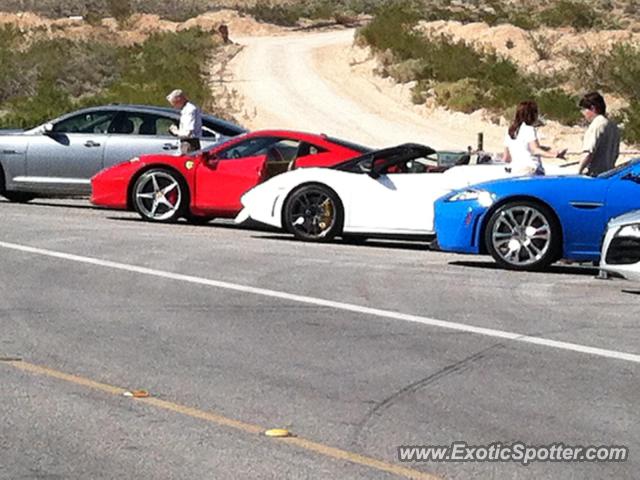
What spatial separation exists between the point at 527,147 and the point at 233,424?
934cm

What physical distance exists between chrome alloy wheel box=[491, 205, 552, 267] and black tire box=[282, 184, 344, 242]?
9.54 ft

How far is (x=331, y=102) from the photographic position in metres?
45.8

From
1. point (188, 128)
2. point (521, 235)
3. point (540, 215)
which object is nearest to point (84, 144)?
point (188, 128)

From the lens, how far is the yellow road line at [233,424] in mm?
7950

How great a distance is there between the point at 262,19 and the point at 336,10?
9388 millimetres

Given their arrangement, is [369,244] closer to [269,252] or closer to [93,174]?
[269,252]

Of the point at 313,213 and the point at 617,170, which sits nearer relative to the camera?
the point at 617,170

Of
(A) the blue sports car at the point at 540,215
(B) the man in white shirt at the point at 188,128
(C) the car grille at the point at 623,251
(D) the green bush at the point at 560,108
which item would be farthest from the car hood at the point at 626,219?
(D) the green bush at the point at 560,108

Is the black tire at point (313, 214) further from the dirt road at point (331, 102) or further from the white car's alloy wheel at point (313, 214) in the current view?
the dirt road at point (331, 102)

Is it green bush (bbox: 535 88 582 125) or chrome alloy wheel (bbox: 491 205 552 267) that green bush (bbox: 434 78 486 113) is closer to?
green bush (bbox: 535 88 582 125)

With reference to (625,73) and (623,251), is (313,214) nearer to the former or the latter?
(623,251)

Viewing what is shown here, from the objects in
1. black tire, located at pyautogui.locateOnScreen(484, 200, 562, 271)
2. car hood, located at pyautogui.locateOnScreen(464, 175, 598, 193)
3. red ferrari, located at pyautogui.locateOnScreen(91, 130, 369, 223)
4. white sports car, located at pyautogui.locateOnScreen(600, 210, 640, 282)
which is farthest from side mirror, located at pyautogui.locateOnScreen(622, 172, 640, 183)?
red ferrari, located at pyautogui.locateOnScreen(91, 130, 369, 223)

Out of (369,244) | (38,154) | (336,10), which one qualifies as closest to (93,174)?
(38,154)

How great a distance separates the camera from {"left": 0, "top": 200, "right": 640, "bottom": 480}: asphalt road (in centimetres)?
825
